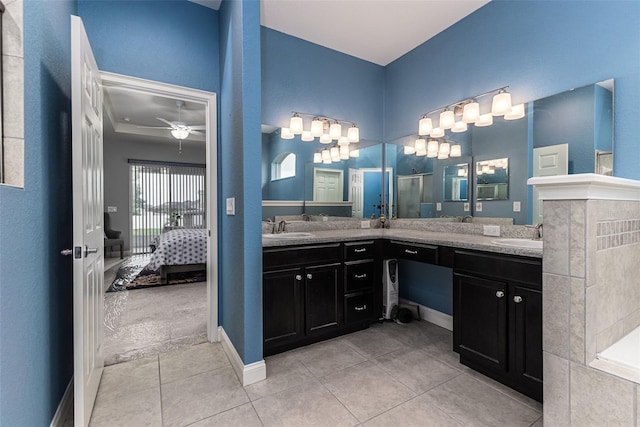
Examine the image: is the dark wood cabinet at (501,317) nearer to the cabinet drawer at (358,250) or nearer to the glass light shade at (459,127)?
the cabinet drawer at (358,250)

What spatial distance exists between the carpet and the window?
2.71 metres

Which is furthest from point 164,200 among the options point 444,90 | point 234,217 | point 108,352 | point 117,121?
point 444,90

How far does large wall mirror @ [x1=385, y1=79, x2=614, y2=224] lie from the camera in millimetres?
1871

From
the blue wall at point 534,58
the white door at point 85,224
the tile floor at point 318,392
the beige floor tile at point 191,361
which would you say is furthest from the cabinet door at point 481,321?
the white door at point 85,224

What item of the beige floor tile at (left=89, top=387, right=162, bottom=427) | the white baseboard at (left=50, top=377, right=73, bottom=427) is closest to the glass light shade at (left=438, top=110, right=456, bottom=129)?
the beige floor tile at (left=89, top=387, right=162, bottom=427)

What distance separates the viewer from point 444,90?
2871 mm

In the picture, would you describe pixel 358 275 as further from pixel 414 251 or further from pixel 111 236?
pixel 111 236

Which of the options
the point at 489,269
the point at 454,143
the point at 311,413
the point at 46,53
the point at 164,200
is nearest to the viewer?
the point at 46,53

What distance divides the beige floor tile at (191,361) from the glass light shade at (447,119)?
2842 millimetres

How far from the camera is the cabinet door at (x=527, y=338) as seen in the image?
164 centimetres

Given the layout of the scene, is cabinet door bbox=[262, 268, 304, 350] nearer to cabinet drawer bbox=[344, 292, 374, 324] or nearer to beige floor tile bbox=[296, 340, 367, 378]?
beige floor tile bbox=[296, 340, 367, 378]

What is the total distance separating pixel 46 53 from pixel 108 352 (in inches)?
86.4

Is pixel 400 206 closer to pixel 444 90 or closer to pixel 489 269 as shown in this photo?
pixel 444 90

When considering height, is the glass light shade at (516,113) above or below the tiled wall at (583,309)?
above
